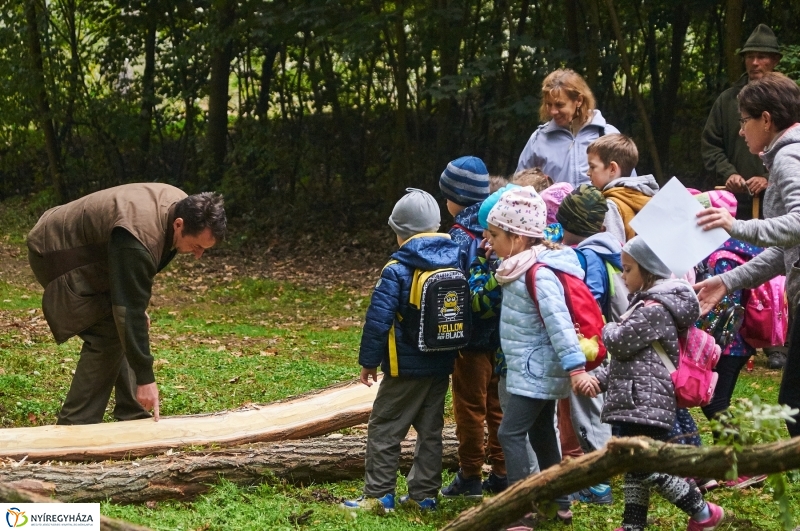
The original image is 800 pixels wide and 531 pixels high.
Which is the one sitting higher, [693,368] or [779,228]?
[779,228]

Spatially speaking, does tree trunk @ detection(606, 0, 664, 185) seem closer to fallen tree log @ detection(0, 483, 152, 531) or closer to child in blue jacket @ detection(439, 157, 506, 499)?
child in blue jacket @ detection(439, 157, 506, 499)

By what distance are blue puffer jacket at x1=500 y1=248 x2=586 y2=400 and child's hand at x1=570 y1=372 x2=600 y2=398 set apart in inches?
2.8

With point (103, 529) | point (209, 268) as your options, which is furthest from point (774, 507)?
point (209, 268)

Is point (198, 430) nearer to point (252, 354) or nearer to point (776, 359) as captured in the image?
point (252, 354)

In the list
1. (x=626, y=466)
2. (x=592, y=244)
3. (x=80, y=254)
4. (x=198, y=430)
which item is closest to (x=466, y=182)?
(x=592, y=244)

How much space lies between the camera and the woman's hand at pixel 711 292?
4.14 meters

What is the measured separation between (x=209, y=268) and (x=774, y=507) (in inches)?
416

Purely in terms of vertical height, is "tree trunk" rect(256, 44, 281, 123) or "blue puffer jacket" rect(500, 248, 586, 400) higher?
"tree trunk" rect(256, 44, 281, 123)

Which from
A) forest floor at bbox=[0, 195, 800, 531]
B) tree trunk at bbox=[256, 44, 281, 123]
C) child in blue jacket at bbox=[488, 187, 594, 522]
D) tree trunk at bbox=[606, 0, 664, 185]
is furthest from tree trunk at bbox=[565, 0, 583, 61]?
child in blue jacket at bbox=[488, 187, 594, 522]

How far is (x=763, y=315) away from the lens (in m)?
4.94

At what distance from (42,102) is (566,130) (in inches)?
548

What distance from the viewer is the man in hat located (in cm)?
642

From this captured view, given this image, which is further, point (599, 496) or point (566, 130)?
point (566, 130)

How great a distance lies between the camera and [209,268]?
13953mm
